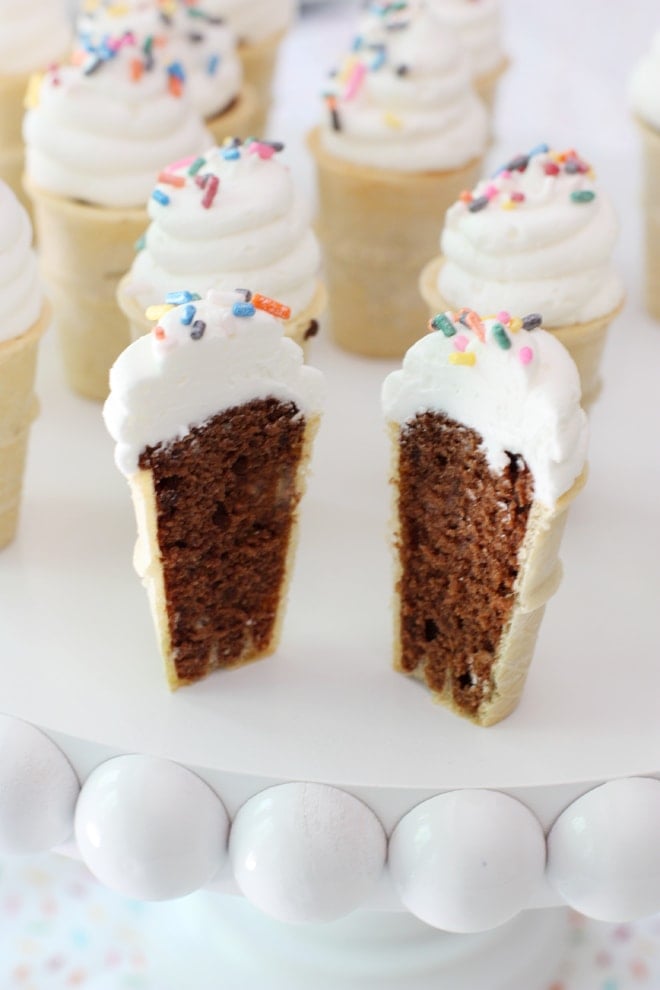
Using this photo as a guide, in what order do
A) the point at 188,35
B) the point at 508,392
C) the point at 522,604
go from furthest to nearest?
the point at 188,35, the point at 522,604, the point at 508,392

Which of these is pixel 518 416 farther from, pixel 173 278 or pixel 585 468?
pixel 173 278

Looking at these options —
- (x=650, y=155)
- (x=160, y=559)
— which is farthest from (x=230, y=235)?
(x=650, y=155)

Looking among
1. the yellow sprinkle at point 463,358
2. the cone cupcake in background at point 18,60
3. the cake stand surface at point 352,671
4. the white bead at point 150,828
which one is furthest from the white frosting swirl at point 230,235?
the cone cupcake in background at point 18,60

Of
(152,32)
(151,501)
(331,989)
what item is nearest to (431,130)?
(152,32)

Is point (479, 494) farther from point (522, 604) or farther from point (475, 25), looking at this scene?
point (475, 25)

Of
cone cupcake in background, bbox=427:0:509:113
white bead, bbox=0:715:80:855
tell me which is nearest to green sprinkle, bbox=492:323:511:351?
white bead, bbox=0:715:80:855

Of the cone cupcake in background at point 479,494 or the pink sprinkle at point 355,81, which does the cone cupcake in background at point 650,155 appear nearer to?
the pink sprinkle at point 355,81
